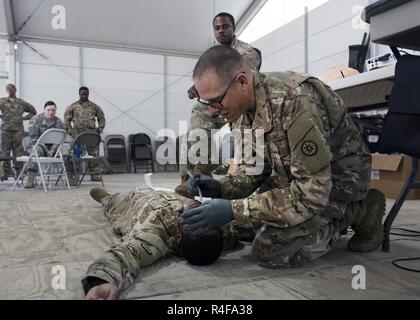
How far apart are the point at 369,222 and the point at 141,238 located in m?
0.89

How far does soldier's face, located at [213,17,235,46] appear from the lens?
286cm

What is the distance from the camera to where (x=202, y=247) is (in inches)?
50.4

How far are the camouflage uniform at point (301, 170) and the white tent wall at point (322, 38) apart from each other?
3.58 m

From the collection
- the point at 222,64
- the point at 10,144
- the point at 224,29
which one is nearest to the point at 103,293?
the point at 222,64

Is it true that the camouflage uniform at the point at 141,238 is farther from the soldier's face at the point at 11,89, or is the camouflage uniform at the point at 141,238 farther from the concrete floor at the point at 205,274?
the soldier's face at the point at 11,89

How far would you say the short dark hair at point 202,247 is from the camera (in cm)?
127

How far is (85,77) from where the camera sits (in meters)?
7.97

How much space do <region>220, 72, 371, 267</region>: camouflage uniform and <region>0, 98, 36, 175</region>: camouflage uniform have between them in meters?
5.36

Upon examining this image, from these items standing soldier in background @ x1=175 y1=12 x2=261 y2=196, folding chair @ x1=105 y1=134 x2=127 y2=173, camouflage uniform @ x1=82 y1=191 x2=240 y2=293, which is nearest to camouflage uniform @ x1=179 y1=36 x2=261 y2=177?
standing soldier in background @ x1=175 y1=12 x2=261 y2=196

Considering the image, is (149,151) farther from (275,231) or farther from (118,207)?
(275,231)

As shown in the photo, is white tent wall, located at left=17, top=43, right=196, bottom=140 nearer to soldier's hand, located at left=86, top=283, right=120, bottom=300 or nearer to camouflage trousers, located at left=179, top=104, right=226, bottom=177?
camouflage trousers, located at left=179, top=104, right=226, bottom=177

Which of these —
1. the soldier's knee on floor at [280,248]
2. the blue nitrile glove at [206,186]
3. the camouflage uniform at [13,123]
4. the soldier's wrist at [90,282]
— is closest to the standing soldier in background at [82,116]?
the camouflage uniform at [13,123]

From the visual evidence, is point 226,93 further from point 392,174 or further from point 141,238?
point 392,174
